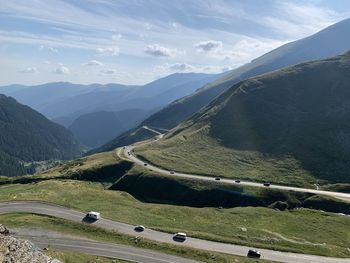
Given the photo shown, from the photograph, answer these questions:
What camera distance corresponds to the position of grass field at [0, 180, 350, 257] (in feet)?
270

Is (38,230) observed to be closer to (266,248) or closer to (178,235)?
(178,235)

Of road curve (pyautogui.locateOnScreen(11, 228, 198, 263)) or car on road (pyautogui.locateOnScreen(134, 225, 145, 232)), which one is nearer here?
road curve (pyautogui.locateOnScreen(11, 228, 198, 263))

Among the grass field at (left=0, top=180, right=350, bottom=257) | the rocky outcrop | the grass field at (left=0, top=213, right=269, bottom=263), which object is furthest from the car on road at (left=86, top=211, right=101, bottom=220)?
the rocky outcrop

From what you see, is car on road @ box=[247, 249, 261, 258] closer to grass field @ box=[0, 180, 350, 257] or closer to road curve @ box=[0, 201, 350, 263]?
road curve @ box=[0, 201, 350, 263]

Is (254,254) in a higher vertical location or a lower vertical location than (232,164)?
higher

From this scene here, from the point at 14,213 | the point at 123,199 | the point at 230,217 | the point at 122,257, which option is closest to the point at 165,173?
the point at 123,199

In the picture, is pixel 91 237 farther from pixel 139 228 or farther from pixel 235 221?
pixel 235 221

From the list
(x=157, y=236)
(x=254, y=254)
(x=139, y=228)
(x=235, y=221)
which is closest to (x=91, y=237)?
(x=139, y=228)

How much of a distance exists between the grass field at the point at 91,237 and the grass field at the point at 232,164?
8259 cm

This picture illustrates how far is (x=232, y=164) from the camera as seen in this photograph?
17625cm

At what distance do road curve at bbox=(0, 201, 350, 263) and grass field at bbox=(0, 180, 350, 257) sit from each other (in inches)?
90.9

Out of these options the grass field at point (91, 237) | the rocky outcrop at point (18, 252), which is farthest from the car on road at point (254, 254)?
the rocky outcrop at point (18, 252)

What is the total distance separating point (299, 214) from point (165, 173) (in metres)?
59.2

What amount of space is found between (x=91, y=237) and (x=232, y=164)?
10646 centimetres
